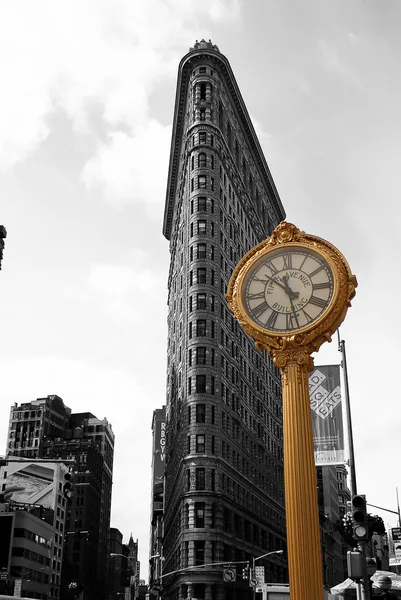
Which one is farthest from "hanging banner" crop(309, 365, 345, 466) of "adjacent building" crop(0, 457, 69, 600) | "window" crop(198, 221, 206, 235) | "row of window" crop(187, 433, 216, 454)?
"adjacent building" crop(0, 457, 69, 600)

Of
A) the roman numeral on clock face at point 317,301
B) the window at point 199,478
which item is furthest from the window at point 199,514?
the roman numeral on clock face at point 317,301

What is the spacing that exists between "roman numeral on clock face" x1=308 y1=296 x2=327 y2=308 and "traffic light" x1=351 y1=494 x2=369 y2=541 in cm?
519

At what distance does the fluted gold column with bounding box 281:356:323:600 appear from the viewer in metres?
16.2

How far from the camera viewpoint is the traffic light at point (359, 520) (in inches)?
594

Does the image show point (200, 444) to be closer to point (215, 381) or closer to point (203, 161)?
point (215, 381)

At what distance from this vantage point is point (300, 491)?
16828 mm

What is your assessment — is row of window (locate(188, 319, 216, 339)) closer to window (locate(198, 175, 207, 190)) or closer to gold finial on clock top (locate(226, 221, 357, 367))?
window (locate(198, 175, 207, 190))

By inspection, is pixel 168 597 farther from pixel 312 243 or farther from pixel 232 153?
pixel 312 243

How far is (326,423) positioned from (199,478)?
198ft

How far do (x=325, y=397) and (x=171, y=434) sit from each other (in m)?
88.0

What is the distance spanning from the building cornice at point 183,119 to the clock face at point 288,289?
88.7 metres

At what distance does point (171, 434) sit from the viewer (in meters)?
105

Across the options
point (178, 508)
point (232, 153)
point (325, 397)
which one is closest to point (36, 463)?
point (178, 508)

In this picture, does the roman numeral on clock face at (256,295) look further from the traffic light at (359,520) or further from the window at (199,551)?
the window at (199,551)
